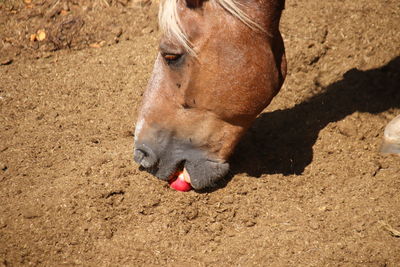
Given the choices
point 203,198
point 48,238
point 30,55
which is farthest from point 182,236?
point 30,55

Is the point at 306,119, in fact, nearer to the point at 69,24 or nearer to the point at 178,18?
the point at 178,18

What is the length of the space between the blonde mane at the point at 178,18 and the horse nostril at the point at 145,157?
739 mm

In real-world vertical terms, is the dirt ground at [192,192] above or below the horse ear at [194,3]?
below

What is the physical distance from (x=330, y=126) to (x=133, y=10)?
2.63 meters

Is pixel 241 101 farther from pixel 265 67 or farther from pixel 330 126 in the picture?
pixel 330 126

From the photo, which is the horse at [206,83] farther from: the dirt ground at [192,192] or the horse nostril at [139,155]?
the dirt ground at [192,192]

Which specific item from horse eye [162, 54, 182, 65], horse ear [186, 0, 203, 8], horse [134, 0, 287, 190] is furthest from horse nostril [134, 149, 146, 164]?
horse ear [186, 0, 203, 8]

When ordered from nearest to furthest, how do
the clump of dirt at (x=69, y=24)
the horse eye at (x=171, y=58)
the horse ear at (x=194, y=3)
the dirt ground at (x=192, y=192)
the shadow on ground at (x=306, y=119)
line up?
the horse ear at (x=194, y=3) < the horse eye at (x=171, y=58) < the dirt ground at (x=192, y=192) < the shadow on ground at (x=306, y=119) < the clump of dirt at (x=69, y=24)

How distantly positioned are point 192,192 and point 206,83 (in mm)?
900

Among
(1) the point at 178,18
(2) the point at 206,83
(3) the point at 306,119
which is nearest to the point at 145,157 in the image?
(2) the point at 206,83

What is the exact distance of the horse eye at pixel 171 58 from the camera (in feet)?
Answer: 8.50

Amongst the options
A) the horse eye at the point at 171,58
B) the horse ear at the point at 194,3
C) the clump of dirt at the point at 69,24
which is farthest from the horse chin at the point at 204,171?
the clump of dirt at the point at 69,24

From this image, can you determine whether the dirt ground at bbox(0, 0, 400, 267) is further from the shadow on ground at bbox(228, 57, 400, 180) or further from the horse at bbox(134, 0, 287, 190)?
the horse at bbox(134, 0, 287, 190)

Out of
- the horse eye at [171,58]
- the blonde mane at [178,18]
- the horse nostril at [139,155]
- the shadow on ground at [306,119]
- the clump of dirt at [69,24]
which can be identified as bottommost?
the clump of dirt at [69,24]
